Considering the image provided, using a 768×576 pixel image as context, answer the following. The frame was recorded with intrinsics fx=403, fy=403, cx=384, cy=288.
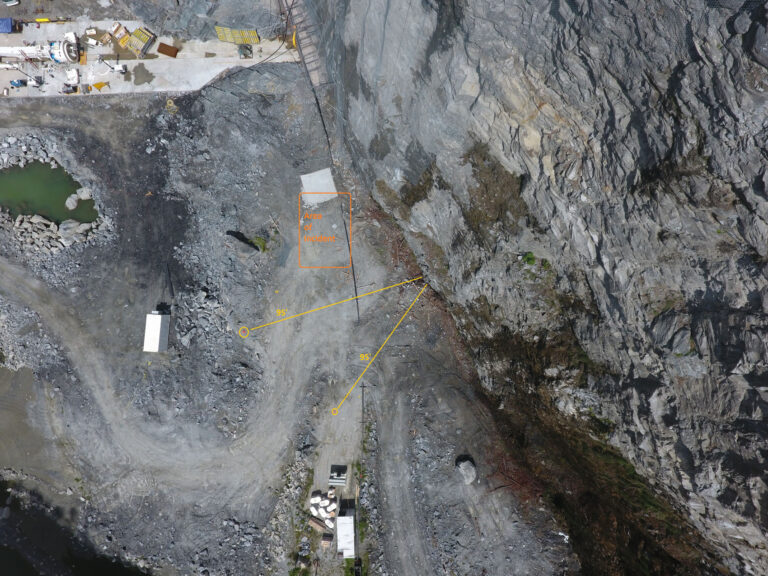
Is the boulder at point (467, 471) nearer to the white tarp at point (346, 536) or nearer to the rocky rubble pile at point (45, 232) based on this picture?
the white tarp at point (346, 536)

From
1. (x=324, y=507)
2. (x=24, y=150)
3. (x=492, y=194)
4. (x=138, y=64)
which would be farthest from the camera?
(x=24, y=150)

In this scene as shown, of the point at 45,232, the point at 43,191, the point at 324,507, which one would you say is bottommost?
the point at 324,507

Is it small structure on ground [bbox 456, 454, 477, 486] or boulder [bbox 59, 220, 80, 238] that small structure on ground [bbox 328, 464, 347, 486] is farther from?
boulder [bbox 59, 220, 80, 238]

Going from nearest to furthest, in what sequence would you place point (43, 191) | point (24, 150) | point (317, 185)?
point (317, 185) → point (24, 150) → point (43, 191)

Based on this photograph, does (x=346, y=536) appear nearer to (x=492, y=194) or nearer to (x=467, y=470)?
(x=467, y=470)

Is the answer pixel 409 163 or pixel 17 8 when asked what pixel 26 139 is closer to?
pixel 17 8

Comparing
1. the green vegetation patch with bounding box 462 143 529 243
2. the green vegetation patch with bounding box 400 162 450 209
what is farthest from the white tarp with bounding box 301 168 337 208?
the green vegetation patch with bounding box 462 143 529 243

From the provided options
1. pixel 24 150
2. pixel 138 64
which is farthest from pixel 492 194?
pixel 24 150
